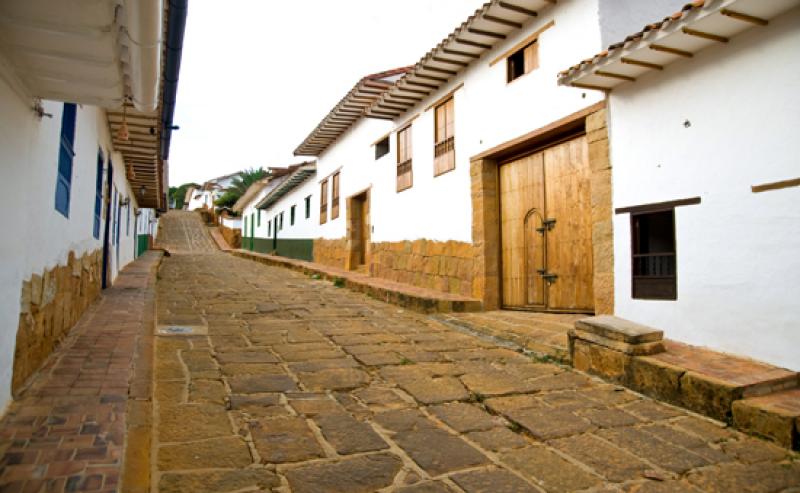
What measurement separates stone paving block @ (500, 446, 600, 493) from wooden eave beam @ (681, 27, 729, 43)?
11.4ft

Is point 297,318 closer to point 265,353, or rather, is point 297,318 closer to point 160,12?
point 265,353

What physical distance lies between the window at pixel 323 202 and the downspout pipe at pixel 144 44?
42.7 ft

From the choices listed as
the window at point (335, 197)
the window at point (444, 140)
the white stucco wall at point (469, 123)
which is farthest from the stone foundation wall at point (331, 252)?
the window at point (444, 140)

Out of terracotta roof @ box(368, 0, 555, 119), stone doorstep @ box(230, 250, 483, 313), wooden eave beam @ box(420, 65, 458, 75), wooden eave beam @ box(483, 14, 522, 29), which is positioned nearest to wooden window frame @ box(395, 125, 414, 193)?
terracotta roof @ box(368, 0, 555, 119)

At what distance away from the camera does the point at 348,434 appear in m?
3.01

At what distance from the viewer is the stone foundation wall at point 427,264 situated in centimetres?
834

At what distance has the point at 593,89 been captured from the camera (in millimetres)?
5488

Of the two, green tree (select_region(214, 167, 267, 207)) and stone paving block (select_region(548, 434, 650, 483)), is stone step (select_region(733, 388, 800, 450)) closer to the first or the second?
stone paving block (select_region(548, 434, 650, 483))

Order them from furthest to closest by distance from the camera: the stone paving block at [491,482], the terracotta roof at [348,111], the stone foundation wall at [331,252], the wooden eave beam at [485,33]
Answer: the stone foundation wall at [331,252] → the terracotta roof at [348,111] → the wooden eave beam at [485,33] → the stone paving block at [491,482]

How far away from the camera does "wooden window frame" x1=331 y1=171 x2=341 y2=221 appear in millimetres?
15336

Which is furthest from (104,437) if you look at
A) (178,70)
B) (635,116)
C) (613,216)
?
(635,116)

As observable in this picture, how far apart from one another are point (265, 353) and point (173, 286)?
243 inches

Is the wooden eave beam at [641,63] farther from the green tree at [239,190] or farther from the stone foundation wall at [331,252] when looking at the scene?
the green tree at [239,190]

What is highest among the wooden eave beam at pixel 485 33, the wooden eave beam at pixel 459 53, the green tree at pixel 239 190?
the green tree at pixel 239 190
